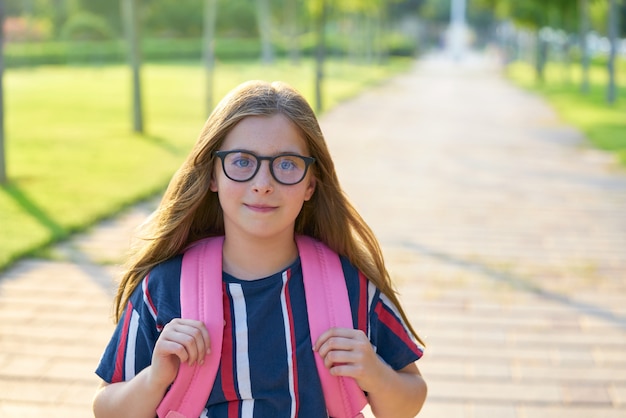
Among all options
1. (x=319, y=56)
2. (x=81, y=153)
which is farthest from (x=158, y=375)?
(x=319, y=56)

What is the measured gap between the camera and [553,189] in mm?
8539

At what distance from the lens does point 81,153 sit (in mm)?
10305

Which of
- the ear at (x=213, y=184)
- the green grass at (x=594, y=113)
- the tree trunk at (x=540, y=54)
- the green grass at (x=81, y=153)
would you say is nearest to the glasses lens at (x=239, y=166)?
the ear at (x=213, y=184)

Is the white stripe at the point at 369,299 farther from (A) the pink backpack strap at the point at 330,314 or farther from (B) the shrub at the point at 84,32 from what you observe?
(B) the shrub at the point at 84,32

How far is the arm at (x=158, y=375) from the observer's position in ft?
5.48

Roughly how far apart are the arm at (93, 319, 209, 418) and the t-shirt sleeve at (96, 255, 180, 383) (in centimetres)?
4

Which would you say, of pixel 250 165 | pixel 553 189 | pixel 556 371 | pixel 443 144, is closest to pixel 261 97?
pixel 250 165

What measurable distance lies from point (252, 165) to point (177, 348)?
1.29ft

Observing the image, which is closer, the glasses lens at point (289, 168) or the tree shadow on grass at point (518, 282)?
the glasses lens at point (289, 168)

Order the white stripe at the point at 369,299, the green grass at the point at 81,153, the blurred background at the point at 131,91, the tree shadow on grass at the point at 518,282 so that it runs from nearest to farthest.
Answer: the white stripe at the point at 369,299 < the tree shadow on grass at the point at 518,282 < the green grass at the point at 81,153 < the blurred background at the point at 131,91

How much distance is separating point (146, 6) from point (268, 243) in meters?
54.2

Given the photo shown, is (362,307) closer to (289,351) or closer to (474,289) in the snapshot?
(289,351)

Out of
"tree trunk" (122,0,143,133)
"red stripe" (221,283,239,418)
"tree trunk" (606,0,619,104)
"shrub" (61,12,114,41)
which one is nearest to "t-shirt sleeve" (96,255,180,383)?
"red stripe" (221,283,239,418)

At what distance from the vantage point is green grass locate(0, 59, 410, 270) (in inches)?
254
